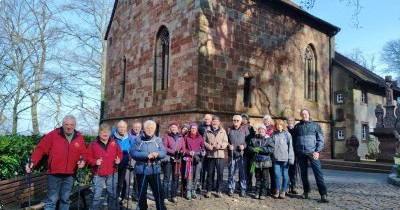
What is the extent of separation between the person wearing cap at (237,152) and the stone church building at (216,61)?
5.01 meters

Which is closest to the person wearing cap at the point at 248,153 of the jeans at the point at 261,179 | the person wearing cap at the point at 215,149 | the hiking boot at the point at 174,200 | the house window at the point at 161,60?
the jeans at the point at 261,179

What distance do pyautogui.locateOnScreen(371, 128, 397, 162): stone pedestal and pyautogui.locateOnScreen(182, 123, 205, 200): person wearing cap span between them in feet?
36.3

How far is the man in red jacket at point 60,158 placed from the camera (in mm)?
5180

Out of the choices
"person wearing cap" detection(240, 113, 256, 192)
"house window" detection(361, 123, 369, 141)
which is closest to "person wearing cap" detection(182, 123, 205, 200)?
"person wearing cap" detection(240, 113, 256, 192)

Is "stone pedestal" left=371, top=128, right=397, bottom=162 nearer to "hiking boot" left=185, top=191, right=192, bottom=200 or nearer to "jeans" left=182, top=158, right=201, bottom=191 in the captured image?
"jeans" left=182, top=158, right=201, bottom=191

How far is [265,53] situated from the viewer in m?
16.0

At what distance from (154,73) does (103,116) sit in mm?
6513

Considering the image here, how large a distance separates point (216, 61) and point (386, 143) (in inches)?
349

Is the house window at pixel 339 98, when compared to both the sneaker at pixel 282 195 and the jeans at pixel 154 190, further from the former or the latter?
the jeans at pixel 154 190

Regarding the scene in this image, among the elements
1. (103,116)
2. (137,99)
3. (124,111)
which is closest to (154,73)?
(137,99)

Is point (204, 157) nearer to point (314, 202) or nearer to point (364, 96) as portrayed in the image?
point (314, 202)

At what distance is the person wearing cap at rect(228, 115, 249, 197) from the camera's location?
7957mm

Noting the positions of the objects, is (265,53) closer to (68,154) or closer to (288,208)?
(288,208)

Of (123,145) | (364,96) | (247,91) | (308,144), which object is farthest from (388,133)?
(123,145)
